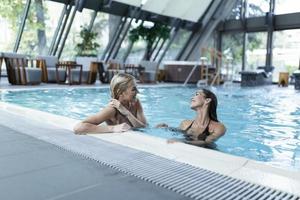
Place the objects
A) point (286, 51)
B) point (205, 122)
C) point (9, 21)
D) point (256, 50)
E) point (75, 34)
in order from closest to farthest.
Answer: point (205, 122), point (9, 21), point (75, 34), point (286, 51), point (256, 50)

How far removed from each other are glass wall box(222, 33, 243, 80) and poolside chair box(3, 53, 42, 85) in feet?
31.3

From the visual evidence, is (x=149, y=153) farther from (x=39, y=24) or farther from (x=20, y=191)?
(x=39, y=24)

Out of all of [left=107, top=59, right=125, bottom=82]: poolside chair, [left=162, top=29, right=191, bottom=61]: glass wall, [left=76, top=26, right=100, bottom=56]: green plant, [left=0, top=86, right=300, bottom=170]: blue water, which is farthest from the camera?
[left=162, top=29, right=191, bottom=61]: glass wall

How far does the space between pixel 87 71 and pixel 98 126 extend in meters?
7.69

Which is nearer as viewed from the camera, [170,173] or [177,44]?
[170,173]

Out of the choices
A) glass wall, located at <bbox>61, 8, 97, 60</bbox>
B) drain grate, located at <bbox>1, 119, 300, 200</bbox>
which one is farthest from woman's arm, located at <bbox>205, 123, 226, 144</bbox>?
glass wall, located at <bbox>61, 8, 97, 60</bbox>

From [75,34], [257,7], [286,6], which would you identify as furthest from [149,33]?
[286,6]

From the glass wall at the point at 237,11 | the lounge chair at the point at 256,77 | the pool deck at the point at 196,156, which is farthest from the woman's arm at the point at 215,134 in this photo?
the glass wall at the point at 237,11

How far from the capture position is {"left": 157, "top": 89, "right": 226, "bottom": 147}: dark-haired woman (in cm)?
281

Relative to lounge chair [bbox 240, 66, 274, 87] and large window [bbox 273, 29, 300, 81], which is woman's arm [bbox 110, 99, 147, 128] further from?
large window [bbox 273, 29, 300, 81]

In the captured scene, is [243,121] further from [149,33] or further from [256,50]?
[256,50]

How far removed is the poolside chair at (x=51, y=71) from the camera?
31.4ft

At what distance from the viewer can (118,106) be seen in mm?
2861

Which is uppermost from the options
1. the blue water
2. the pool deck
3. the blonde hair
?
the blonde hair
